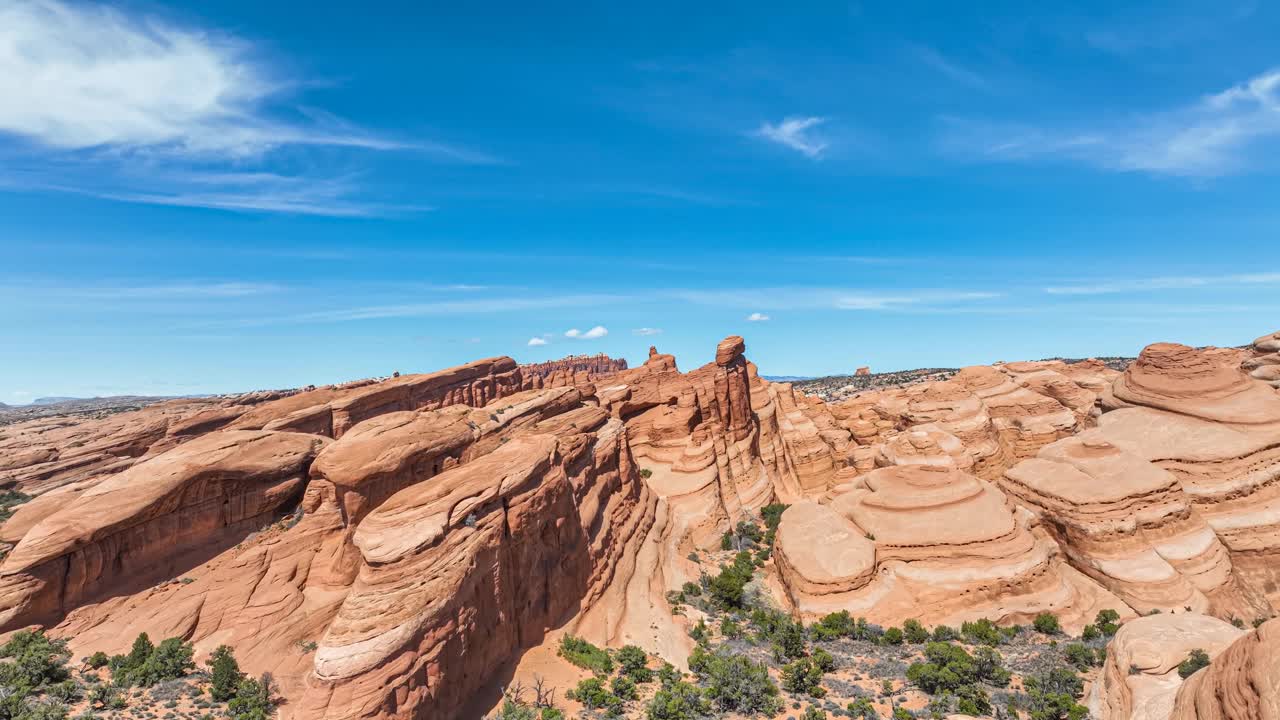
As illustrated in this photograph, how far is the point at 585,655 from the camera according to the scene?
88.9 feet

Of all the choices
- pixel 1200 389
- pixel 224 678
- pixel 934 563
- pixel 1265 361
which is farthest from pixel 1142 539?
pixel 224 678

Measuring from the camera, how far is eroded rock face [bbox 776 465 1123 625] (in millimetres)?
33438

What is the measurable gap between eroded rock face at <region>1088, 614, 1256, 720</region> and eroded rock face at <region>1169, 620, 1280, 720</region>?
3.58 meters

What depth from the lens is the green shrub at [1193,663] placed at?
63.5 ft

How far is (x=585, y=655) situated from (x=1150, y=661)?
80.0ft

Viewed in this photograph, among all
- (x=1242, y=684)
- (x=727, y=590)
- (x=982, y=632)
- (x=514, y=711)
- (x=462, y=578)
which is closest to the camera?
(x=1242, y=684)

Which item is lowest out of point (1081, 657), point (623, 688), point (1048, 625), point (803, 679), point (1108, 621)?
point (1048, 625)

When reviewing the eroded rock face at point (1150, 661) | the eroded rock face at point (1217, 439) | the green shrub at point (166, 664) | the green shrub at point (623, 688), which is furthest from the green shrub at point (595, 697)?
the eroded rock face at point (1217, 439)

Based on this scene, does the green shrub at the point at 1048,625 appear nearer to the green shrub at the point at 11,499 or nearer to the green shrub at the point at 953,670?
the green shrub at the point at 953,670

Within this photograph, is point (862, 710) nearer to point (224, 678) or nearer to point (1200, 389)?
point (224, 678)

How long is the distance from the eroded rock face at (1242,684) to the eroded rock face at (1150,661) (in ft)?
11.7

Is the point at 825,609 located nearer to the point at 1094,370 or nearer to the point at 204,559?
the point at 204,559

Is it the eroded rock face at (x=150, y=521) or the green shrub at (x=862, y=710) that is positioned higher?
the eroded rock face at (x=150, y=521)

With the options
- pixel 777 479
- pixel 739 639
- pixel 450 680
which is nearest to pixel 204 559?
pixel 450 680
